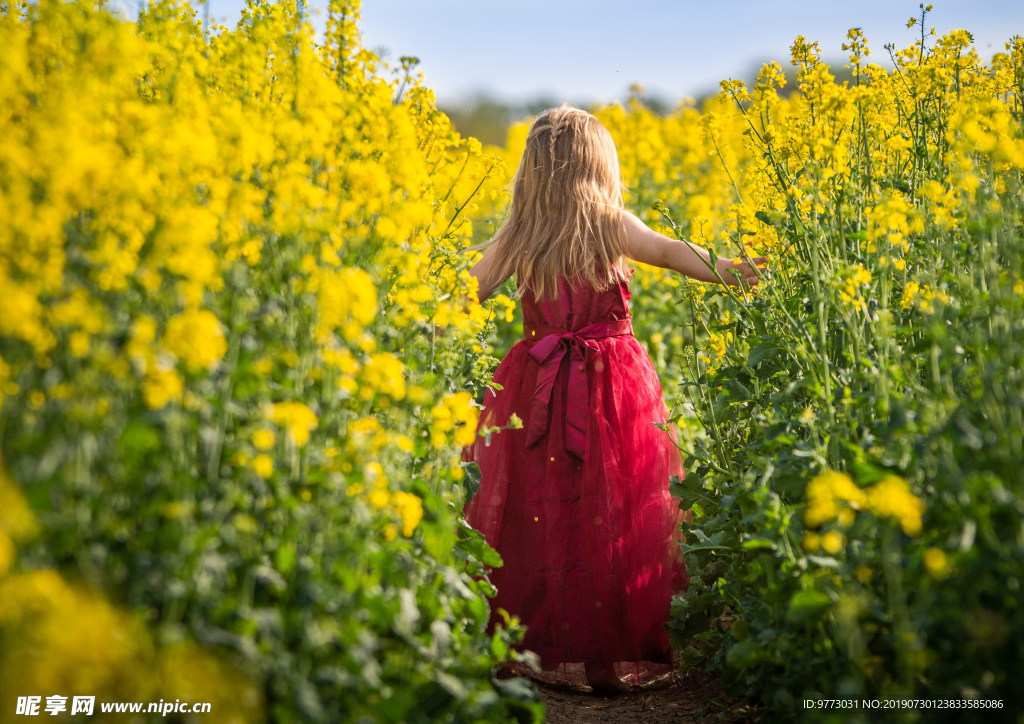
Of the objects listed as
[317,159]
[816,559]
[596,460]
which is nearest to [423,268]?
[317,159]

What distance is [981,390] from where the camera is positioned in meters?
1.58

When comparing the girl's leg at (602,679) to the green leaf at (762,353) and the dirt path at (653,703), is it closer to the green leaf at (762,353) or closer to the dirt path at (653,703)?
the dirt path at (653,703)

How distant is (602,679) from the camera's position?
8.60 feet

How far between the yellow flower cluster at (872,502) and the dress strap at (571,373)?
1301mm

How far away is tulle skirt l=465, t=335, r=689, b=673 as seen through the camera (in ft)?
8.63

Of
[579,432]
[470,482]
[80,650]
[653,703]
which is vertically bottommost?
[653,703]

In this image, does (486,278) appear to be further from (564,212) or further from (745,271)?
(745,271)

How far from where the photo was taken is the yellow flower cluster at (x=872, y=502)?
1290mm

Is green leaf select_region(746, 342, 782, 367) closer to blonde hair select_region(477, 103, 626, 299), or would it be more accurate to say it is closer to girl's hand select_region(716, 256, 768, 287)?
girl's hand select_region(716, 256, 768, 287)

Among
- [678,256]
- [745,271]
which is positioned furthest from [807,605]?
[678,256]

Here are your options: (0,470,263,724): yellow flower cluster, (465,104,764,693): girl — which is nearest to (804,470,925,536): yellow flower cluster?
(0,470,263,724): yellow flower cluster

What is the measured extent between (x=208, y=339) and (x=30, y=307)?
261 mm

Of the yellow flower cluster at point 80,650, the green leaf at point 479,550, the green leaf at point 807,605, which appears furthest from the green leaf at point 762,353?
the yellow flower cluster at point 80,650

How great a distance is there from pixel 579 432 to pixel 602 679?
89 cm
